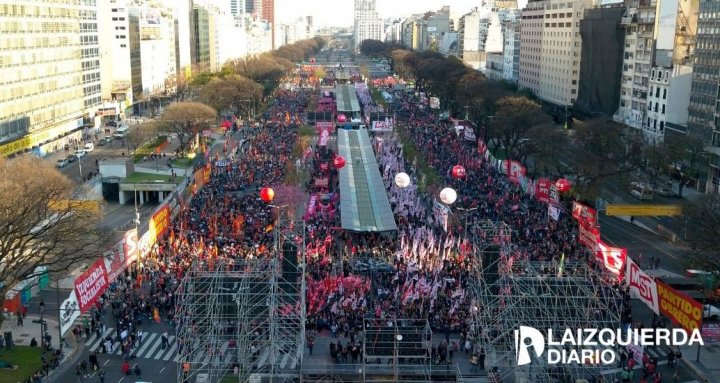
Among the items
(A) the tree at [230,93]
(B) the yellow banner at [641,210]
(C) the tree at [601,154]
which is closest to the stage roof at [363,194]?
(C) the tree at [601,154]

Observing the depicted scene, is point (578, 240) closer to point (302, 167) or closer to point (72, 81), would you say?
point (302, 167)

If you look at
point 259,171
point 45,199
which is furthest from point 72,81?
point 45,199

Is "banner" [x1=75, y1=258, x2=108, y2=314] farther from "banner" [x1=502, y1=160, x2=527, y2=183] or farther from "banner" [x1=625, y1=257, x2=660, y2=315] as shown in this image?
"banner" [x1=502, y1=160, x2=527, y2=183]

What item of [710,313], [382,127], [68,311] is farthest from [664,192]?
[68,311]

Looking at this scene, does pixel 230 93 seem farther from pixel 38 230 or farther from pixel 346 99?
pixel 38 230

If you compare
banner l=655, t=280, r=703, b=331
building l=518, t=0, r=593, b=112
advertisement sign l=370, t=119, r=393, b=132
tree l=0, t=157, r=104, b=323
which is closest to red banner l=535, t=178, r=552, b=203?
banner l=655, t=280, r=703, b=331

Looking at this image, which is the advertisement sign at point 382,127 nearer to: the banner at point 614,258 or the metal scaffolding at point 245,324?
the banner at point 614,258
